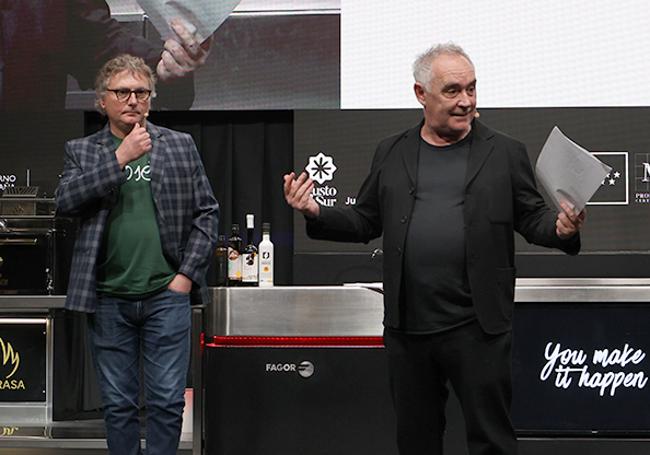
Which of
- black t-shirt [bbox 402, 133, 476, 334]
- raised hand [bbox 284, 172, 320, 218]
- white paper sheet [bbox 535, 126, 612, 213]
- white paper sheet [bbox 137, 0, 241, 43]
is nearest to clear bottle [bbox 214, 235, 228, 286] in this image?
white paper sheet [bbox 137, 0, 241, 43]

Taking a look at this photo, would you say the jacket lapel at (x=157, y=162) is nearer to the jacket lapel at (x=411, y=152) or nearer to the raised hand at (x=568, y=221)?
the jacket lapel at (x=411, y=152)

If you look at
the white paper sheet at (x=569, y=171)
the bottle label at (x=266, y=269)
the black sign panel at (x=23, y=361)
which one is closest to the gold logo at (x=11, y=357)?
the black sign panel at (x=23, y=361)

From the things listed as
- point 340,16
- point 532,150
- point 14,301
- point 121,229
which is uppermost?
point 340,16

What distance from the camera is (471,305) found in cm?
265

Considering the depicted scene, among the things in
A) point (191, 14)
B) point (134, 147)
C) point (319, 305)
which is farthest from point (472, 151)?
point (191, 14)

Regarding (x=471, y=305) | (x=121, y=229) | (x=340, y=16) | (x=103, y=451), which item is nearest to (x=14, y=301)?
(x=103, y=451)

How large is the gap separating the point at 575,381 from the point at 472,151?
139 centimetres

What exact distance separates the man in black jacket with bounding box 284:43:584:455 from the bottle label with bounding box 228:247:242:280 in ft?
4.89

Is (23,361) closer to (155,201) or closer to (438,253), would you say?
(155,201)

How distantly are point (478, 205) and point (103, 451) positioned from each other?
2129 mm

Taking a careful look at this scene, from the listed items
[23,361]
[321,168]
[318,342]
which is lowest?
[23,361]

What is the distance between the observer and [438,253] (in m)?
2.67

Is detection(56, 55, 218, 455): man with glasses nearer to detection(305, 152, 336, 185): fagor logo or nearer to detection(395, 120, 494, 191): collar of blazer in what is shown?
detection(395, 120, 494, 191): collar of blazer

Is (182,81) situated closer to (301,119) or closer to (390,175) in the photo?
(301,119)
